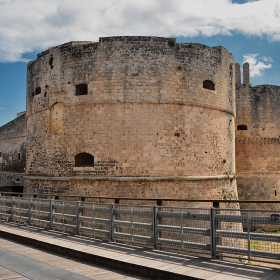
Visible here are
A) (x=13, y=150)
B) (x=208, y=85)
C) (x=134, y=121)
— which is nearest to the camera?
(x=134, y=121)

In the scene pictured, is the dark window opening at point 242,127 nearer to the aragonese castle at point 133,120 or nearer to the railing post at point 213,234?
the aragonese castle at point 133,120

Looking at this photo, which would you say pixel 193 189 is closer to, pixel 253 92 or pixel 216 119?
pixel 216 119

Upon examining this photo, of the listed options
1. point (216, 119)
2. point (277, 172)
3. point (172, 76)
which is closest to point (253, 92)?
point (277, 172)

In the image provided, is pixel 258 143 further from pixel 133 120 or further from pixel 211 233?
pixel 211 233

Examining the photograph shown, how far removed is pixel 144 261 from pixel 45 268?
5.00 feet

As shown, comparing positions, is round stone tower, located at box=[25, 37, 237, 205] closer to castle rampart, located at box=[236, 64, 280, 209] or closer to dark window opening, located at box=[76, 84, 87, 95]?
dark window opening, located at box=[76, 84, 87, 95]

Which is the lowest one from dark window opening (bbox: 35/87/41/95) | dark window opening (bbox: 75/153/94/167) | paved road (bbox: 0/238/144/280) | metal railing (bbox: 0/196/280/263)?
paved road (bbox: 0/238/144/280)

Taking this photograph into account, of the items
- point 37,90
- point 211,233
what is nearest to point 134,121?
point 37,90

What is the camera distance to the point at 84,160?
42.8 feet

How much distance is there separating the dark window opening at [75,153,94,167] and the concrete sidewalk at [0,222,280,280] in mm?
5623

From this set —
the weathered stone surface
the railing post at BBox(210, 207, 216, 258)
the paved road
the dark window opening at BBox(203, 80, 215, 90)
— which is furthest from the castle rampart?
the paved road

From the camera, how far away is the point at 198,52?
1310 cm

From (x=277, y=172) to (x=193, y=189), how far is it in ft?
28.4

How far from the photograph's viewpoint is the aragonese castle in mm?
12195
